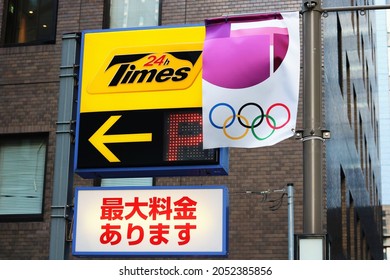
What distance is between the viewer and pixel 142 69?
12.1m

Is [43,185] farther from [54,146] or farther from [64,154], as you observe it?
[64,154]

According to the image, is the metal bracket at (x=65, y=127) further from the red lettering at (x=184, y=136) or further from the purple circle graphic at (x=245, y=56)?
the purple circle graphic at (x=245, y=56)

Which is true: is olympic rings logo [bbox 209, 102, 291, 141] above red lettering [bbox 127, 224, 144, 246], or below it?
above

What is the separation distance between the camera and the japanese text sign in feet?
38.6

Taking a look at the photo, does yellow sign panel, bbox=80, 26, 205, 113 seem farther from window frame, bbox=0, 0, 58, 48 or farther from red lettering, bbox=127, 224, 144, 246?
window frame, bbox=0, 0, 58, 48

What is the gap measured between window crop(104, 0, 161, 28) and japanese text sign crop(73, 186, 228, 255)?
26.2 ft

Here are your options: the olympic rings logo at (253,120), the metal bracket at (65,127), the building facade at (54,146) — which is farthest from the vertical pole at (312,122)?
the building facade at (54,146)

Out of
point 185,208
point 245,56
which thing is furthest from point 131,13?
point 245,56

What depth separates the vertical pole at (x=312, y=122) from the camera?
889 centimetres

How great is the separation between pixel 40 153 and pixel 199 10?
4.95 metres

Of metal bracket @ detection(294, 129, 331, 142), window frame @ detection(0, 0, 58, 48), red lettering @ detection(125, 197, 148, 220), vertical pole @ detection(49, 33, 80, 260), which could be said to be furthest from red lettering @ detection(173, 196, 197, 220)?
window frame @ detection(0, 0, 58, 48)

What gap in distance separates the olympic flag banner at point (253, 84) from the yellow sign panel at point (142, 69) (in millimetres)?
1482
